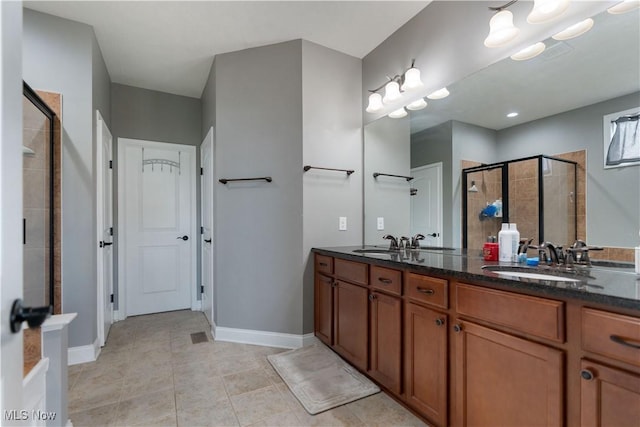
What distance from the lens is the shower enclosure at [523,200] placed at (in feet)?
5.08

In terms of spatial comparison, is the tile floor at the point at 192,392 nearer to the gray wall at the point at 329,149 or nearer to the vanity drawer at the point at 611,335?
the gray wall at the point at 329,149

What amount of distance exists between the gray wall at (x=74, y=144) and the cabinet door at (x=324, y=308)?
186cm

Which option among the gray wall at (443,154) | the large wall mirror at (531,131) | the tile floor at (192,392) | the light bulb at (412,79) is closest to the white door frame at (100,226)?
the tile floor at (192,392)

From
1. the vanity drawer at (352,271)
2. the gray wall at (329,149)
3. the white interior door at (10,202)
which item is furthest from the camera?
the gray wall at (329,149)

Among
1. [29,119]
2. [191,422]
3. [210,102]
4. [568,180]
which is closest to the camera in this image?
[568,180]

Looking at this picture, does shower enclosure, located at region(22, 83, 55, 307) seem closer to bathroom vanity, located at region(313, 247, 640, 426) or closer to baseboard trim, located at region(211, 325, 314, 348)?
baseboard trim, located at region(211, 325, 314, 348)

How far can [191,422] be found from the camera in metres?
1.67

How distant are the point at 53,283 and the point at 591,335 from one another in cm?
322

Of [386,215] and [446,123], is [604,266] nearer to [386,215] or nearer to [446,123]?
[446,123]

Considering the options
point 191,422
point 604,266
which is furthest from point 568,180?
point 191,422

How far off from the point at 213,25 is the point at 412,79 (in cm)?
169

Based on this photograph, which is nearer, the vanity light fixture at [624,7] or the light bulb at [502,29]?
the vanity light fixture at [624,7]

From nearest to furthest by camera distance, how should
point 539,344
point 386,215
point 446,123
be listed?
point 539,344 → point 446,123 → point 386,215

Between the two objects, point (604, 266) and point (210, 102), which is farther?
point (210, 102)
